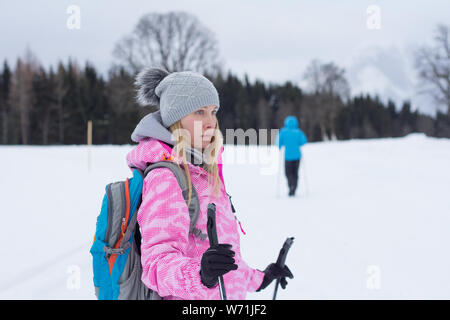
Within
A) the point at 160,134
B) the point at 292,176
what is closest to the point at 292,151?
the point at 292,176

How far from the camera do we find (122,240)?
3.91ft

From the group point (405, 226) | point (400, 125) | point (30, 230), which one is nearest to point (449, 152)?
point (405, 226)

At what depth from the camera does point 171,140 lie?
125cm

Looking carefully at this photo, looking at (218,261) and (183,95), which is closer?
(218,261)

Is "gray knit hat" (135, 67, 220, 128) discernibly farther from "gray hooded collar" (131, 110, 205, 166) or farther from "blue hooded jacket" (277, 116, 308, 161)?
"blue hooded jacket" (277, 116, 308, 161)

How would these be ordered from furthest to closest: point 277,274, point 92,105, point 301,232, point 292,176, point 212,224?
point 92,105 < point 292,176 < point 301,232 < point 277,274 < point 212,224

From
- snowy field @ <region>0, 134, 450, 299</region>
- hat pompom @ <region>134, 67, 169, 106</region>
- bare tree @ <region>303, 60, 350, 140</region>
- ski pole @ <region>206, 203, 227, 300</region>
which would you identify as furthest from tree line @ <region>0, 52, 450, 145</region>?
ski pole @ <region>206, 203, 227, 300</region>

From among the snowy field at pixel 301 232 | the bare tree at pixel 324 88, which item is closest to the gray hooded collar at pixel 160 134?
the snowy field at pixel 301 232

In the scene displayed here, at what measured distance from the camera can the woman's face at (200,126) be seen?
125 centimetres

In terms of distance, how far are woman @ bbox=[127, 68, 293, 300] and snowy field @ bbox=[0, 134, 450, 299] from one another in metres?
0.25

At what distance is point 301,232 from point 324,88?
4094cm

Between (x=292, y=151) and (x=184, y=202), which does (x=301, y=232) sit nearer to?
(x=292, y=151)
